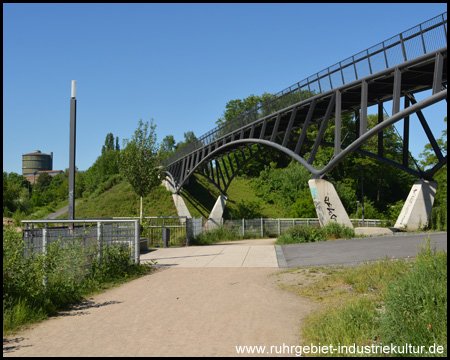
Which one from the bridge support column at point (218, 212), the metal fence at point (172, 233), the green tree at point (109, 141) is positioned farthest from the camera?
the green tree at point (109, 141)

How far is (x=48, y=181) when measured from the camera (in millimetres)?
127062

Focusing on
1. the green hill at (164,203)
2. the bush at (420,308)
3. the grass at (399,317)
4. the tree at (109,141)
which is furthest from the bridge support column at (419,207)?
the tree at (109,141)

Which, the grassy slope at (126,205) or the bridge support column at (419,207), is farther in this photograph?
the grassy slope at (126,205)

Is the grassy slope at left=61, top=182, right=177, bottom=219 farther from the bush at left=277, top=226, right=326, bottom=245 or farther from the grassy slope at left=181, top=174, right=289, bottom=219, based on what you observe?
the bush at left=277, top=226, right=326, bottom=245

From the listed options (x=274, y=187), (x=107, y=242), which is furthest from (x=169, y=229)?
(x=274, y=187)

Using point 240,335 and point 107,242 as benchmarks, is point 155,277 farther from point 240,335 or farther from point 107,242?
point 240,335

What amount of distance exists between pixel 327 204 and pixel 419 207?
5.48 m

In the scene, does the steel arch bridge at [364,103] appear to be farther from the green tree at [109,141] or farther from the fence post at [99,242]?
the green tree at [109,141]

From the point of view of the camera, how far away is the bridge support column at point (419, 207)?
24062 millimetres

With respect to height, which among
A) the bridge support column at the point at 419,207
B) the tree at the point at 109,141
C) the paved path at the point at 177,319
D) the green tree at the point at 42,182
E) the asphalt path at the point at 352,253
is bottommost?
the paved path at the point at 177,319

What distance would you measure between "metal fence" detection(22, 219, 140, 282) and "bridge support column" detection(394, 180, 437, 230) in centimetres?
1758

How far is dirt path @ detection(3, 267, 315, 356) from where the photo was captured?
529cm

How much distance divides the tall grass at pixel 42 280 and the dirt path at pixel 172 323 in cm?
33

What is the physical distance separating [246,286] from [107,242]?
4.49 metres
